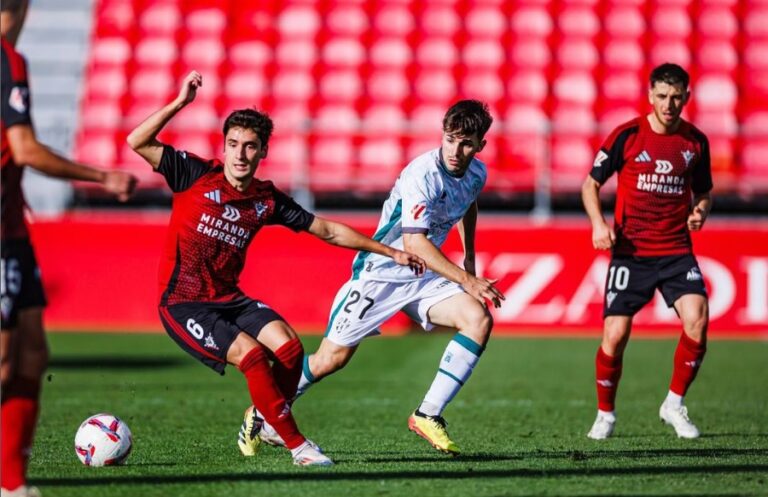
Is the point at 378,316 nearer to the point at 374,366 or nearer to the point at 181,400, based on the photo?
the point at 181,400

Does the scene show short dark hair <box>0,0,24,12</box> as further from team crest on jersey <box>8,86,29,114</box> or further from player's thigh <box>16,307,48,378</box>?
player's thigh <box>16,307,48,378</box>

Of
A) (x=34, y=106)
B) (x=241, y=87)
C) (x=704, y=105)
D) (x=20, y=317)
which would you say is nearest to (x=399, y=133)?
(x=241, y=87)

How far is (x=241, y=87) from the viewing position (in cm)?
1925

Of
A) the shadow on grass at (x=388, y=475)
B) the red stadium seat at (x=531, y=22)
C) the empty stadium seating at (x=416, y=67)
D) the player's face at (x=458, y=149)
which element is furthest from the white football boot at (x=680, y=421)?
the red stadium seat at (x=531, y=22)

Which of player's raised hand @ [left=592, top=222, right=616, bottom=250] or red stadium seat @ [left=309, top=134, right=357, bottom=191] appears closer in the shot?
player's raised hand @ [left=592, top=222, right=616, bottom=250]

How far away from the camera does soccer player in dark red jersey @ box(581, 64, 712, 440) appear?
819 centimetres

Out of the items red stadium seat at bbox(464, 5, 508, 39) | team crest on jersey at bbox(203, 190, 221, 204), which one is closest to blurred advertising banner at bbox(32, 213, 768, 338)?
red stadium seat at bbox(464, 5, 508, 39)

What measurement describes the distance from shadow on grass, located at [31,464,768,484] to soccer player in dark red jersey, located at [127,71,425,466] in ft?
1.76

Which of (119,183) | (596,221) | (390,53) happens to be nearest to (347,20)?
(390,53)

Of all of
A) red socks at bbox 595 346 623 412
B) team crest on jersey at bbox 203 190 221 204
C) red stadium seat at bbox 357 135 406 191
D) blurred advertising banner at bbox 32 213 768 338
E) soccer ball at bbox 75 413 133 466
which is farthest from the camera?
red stadium seat at bbox 357 135 406 191

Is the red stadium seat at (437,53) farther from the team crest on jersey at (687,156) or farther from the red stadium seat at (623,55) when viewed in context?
the team crest on jersey at (687,156)

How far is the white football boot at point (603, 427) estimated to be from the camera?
801 centimetres

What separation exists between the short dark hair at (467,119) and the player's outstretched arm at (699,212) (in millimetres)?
1914

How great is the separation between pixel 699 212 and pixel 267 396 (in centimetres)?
349
